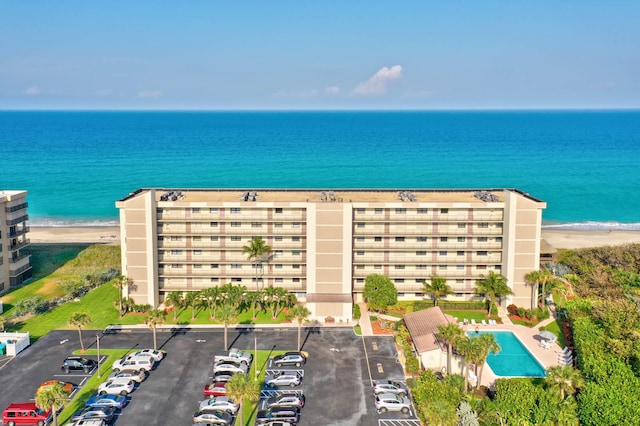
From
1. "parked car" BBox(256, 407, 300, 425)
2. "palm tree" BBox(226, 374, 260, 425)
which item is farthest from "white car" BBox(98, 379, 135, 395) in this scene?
"palm tree" BBox(226, 374, 260, 425)

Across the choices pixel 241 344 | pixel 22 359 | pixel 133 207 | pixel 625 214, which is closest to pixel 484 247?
pixel 241 344

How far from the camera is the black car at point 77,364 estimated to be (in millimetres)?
60594

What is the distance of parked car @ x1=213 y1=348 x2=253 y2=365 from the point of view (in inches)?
2441

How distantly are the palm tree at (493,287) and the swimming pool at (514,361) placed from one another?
21.3ft

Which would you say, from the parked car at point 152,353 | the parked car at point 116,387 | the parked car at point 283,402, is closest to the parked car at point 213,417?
the parked car at point 283,402

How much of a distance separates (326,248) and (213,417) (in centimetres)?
→ 3184

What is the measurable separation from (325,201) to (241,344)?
23.0 m

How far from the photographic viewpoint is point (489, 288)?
7512 centimetres

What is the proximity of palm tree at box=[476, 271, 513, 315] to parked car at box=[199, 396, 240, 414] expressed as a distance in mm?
37485

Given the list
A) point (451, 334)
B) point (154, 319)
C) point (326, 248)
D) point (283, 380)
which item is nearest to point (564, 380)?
point (451, 334)

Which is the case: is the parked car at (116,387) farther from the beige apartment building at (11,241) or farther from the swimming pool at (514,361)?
the beige apartment building at (11,241)

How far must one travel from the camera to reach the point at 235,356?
2466 inches

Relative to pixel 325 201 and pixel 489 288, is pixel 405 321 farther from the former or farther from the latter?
pixel 325 201

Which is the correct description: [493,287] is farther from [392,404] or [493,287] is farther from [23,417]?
[23,417]
